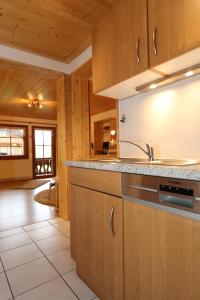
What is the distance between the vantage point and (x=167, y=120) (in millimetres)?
1553

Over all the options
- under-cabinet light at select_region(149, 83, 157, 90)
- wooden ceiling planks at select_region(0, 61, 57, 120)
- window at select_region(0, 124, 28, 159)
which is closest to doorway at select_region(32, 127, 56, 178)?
window at select_region(0, 124, 28, 159)

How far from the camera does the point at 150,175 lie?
91 cm

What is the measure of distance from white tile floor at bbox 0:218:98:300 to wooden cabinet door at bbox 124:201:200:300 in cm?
59

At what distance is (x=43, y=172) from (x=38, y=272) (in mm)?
6204

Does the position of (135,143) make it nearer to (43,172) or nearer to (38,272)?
(38,272)

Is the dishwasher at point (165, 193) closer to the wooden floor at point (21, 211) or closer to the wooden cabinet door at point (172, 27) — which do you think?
the wooden cabinet door at point (172, 27)

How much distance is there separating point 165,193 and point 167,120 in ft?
2.83

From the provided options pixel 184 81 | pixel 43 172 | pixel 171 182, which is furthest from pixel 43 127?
pixel 171 182

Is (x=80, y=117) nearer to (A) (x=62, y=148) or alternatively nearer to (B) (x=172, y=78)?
(A) (x=62, y=148)

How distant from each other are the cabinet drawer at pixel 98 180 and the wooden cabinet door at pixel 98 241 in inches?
1.5

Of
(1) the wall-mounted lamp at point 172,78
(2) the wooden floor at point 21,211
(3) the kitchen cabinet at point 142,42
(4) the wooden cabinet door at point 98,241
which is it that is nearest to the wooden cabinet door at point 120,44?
(3) the kitchen cabinet at point 142,42

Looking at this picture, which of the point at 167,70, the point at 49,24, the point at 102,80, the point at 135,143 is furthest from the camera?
the point at 49,24

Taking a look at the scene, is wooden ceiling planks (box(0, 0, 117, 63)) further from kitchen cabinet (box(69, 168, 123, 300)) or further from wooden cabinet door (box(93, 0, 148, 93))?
kitchen cabinet (box(69, 168, 123, 300))

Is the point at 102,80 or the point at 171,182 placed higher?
the point at 102,80
